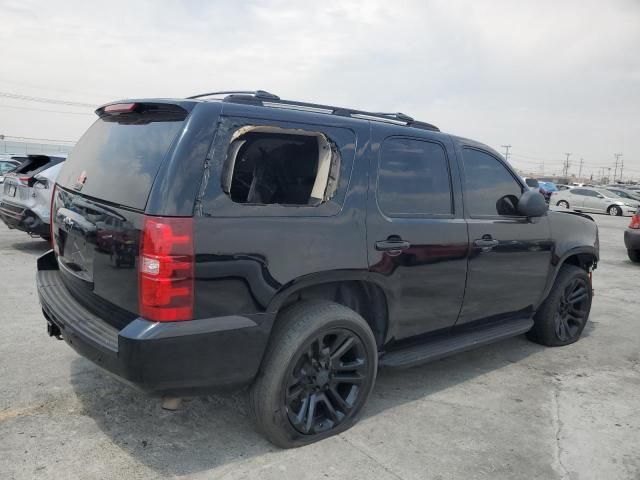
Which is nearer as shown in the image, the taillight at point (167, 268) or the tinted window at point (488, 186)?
the taillight at point (167, 268)

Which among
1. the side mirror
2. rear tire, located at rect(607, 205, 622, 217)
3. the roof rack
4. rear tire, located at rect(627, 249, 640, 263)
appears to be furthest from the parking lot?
rear tire, located at rect(607, 205, 622, 217)

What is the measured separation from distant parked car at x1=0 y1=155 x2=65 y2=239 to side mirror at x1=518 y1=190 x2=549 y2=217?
640 cm

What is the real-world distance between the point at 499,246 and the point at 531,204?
492 mm

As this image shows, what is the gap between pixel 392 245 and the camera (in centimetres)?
330

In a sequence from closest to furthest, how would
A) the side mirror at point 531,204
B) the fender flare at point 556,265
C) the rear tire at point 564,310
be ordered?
the side mirror at point 531,204 < the fender flare at point 556,265 < the rear tire at point 564,310

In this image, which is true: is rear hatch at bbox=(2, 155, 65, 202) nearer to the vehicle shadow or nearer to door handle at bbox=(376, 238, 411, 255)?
the vehicle shadow

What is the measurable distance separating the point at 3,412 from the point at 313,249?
2123mm

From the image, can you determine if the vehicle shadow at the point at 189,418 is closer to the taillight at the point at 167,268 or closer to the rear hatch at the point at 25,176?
the taillight at the point at 167,268

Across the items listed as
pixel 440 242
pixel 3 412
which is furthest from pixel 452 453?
pixel 3 412

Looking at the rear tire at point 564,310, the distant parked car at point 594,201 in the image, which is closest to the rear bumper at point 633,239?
the rear tire at point 564,310

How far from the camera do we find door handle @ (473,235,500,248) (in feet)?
12.7

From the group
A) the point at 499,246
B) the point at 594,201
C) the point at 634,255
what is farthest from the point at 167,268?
the point at 594,201

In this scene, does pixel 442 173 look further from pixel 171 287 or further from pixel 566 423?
pixel 171 287

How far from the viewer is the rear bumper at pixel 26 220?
7.82m
